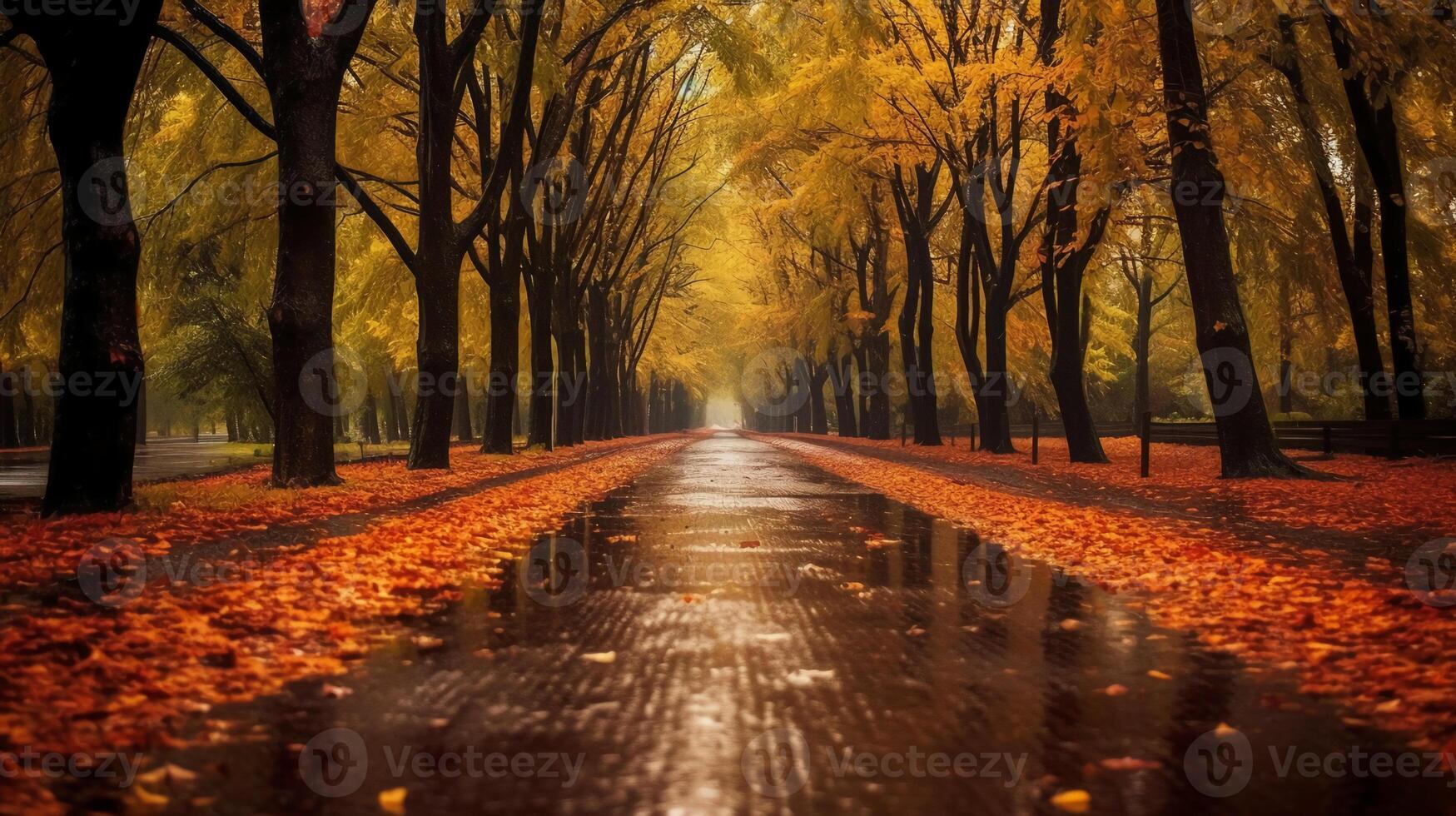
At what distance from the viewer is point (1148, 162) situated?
23.1m

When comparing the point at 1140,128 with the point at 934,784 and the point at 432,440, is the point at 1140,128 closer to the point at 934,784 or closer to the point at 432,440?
the point at 432,440

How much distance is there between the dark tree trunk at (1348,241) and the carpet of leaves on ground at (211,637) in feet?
62.6

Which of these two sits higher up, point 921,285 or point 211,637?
point 921,285

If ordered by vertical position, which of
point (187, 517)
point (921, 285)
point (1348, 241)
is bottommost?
point (187, 517)

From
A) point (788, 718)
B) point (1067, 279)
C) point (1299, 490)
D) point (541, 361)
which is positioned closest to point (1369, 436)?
point (1067, 279)

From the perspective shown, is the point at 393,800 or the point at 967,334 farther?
the point at 967,334

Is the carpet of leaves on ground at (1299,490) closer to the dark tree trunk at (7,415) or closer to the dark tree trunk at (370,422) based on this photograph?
the dark tree trunk at (370,422)

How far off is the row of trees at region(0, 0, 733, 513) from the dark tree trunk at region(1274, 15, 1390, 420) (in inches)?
452

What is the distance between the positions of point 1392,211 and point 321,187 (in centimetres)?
1973

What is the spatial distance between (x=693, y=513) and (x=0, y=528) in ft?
23.2

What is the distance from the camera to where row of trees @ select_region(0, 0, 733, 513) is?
10.8 meters

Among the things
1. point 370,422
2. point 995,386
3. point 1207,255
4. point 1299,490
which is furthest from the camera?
point 370,422

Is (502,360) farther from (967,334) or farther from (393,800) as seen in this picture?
(393,800)

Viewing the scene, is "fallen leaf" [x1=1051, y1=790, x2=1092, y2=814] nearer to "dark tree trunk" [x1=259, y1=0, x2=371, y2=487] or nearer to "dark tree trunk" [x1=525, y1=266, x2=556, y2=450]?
"dark tree trunk" [x1=259, y1=0, x2=371, y2=487]
